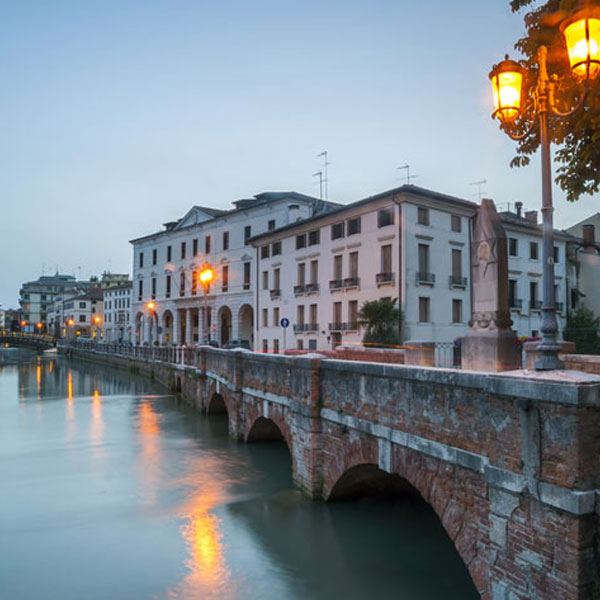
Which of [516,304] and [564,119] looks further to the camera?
[516,304]

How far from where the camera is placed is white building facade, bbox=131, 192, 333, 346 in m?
45.2

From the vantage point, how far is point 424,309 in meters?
30.5

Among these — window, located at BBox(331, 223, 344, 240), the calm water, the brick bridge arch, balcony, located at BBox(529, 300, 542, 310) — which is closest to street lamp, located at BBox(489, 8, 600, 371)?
the brick bridge arch

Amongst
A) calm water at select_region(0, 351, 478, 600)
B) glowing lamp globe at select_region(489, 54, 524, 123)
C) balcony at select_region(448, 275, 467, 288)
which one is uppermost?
glowing lamp globe at select_region(489, 54, 524, 123)

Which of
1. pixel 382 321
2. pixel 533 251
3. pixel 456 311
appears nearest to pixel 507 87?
pixel 382 321

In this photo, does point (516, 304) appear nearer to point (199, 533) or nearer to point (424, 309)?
point (424, 309)

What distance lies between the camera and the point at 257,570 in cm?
984

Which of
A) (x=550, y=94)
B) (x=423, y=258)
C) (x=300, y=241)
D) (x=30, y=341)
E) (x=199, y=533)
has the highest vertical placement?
(x=300, y=241)

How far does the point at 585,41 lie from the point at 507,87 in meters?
1.11

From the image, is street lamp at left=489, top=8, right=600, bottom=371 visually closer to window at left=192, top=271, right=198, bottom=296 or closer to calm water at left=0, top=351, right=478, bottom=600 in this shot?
calm water at left=0, top=351, right=478, bottom=600

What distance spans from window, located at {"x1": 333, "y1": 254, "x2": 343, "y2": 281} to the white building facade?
9.20 metres

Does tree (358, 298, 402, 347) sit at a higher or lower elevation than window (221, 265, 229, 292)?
lower

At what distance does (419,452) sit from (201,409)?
814 inches

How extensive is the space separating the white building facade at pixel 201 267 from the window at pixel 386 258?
13.2 m
